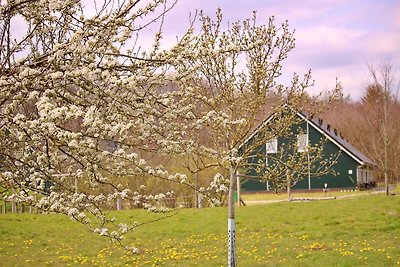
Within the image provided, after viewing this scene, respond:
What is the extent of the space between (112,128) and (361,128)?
5038 centimetres

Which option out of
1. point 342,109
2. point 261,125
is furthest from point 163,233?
point 342,109

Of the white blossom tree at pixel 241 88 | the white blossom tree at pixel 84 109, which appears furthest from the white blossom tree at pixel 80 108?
the white blossom tree at pixel 241 88

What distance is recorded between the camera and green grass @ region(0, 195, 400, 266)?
1347cm

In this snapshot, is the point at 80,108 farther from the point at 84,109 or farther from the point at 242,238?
the point at 242,238

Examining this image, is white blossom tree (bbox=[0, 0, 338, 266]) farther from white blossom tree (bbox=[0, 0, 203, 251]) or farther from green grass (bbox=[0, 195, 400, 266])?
green grass (bbox=[0, 195, 400, 266])

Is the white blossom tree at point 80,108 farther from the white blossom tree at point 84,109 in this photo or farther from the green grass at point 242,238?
the green grass at point 242,238

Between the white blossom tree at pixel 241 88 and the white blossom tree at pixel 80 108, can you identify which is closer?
the white blossom tree at pixel 80 108

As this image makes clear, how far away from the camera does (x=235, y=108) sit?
10328 mm

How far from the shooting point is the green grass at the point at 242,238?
44.2 ft

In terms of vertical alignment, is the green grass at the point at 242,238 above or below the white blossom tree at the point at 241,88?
below

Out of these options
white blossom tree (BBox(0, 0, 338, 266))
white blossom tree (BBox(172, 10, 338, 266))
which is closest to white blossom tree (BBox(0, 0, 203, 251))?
white blossom tree (BBox(0, 0, 338, 266))

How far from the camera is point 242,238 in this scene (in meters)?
17.6

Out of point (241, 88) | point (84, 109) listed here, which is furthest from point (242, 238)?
point (84, 109)

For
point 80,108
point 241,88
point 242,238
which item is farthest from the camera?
point 242,238
